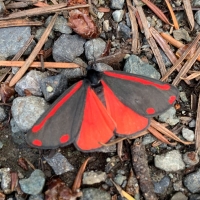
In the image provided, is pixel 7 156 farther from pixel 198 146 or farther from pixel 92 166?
pixel 198 146

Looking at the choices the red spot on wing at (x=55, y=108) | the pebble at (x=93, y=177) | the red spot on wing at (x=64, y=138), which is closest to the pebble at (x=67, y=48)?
the red spot on wing at (x=55, y=108)

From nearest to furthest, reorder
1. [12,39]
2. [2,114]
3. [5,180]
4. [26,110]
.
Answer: [5,180], [26,110], [2,114], [12,39]

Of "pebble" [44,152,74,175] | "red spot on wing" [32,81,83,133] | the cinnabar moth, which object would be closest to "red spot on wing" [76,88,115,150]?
the cinnabar moth

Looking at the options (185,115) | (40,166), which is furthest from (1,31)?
(185,115)

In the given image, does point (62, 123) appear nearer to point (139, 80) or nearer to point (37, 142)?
point (37, 142)

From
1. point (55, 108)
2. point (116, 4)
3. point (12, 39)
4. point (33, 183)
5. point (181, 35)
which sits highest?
point (116, 4)

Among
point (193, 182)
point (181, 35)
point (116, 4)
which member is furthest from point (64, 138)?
point (181, 35)

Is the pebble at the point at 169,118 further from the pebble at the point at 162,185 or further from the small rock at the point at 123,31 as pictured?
the small rock at the point at 123,31
